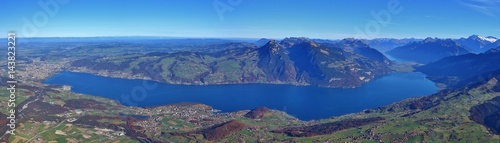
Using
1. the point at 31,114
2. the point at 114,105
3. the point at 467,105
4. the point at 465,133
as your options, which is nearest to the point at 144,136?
the point at 31,114

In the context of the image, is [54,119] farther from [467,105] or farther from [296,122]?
[467,105]

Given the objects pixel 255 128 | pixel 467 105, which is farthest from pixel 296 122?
pixel 467 105

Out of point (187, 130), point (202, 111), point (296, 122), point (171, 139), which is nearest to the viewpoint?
point (171, 139)

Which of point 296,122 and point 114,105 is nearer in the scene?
point 296,122

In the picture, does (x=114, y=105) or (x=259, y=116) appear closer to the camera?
(x=259, y=116)

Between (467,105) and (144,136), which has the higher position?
(467,105)

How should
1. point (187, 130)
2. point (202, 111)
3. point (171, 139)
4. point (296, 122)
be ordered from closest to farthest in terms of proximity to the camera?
1. point (171, 139)
2. point (187, 130)
3. point (296, 122)
4. point (202, 111)

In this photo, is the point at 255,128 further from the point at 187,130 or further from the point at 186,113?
the point at 186,113

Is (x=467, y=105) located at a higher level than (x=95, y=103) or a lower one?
higher
